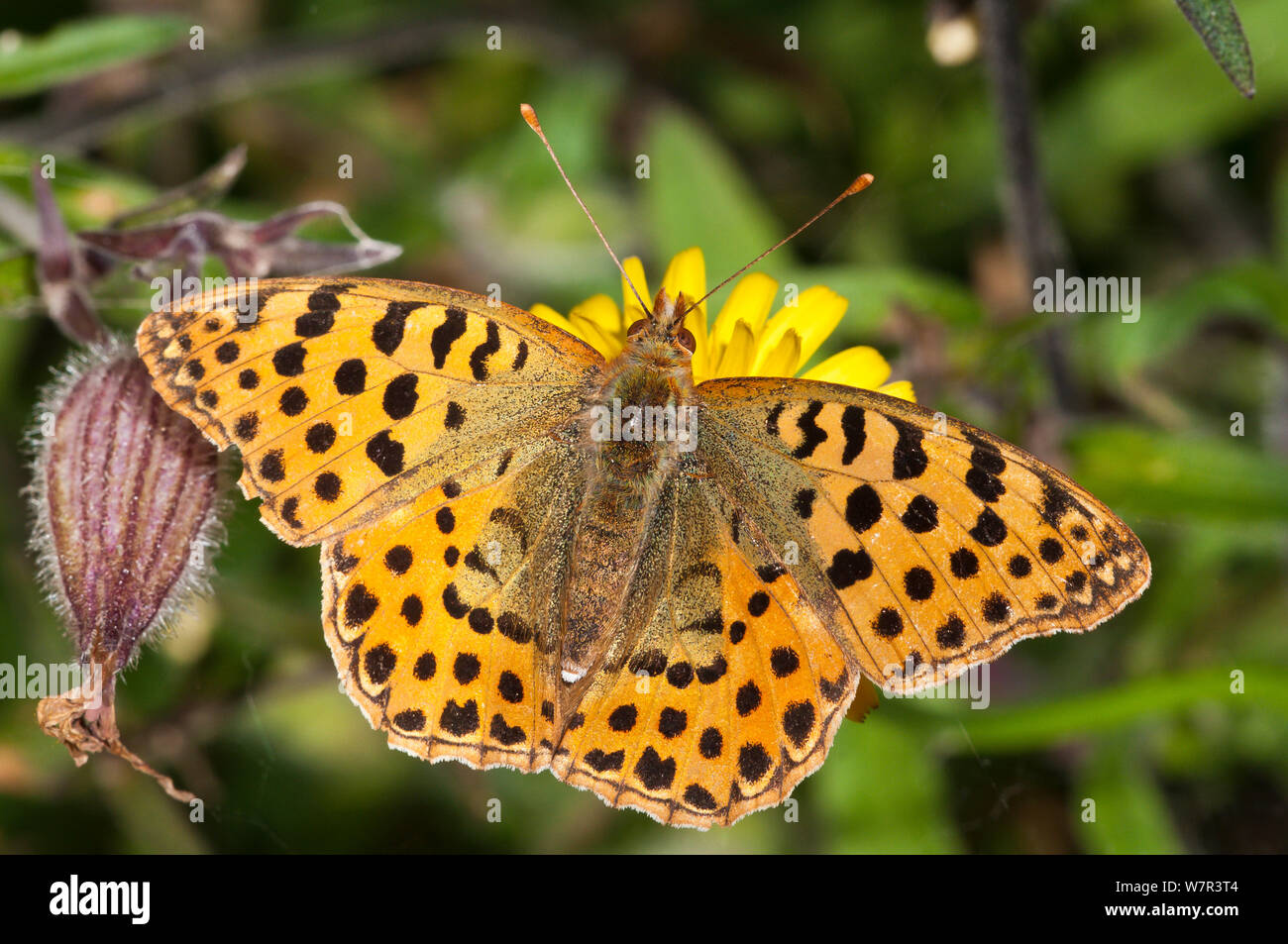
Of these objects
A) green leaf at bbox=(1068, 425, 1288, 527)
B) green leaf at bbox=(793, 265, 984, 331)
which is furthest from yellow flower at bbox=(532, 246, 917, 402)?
green leaf at bbox=(1068, 425, 1288, 527)

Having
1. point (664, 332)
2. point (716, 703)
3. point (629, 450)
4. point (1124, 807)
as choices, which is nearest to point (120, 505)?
point (629, 450)

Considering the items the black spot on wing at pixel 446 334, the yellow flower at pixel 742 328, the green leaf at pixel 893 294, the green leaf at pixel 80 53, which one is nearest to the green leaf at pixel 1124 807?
the green leaf at pixel 893 294

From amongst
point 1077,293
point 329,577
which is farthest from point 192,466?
point 1077,293

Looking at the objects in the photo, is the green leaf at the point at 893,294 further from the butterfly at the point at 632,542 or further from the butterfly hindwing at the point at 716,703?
the butterfly hindwing at the point at 716,703

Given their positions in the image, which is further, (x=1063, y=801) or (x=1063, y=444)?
(x=1063, y=801)

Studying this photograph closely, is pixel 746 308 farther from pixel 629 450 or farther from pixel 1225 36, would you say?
pixel 1225 36
